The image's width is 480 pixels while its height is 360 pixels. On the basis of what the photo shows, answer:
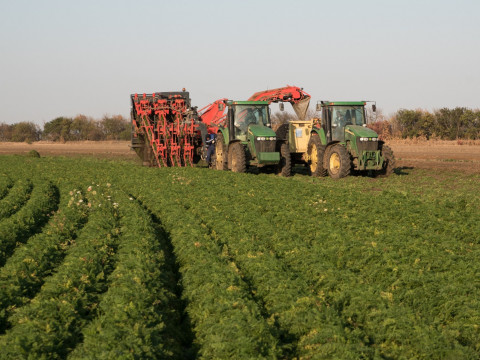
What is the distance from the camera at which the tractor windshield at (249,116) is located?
19844 mm

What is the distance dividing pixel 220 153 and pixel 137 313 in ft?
51.9

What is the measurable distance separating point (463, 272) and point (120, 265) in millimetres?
4539

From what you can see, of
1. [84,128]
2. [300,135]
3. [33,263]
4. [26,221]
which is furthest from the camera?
[84,128]

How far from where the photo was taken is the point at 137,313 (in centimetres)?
564

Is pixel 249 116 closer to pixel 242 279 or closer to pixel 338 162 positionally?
pixel 338 162

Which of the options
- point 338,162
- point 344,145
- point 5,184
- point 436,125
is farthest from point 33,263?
point 436,125

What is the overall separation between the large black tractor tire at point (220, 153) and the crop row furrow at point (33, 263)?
10.1 m

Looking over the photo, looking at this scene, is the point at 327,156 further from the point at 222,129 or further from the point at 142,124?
the point at 142,124

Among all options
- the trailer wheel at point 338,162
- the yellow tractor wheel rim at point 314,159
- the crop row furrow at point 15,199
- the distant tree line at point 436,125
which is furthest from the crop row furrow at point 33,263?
the distant tree line at point 436,125

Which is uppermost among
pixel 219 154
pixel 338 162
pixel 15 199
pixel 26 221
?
pixel 219 154

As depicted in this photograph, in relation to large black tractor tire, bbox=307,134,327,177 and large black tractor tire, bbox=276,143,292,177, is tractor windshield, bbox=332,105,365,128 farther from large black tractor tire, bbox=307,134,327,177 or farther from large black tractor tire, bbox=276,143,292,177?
large black tractor tire, bbox=276,143,292,177

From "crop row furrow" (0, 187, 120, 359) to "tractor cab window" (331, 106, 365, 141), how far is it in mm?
11329

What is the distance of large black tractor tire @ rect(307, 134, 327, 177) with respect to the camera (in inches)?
751

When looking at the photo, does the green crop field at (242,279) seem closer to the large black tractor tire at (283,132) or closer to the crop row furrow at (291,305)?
the crop row furrow at (291,305)
